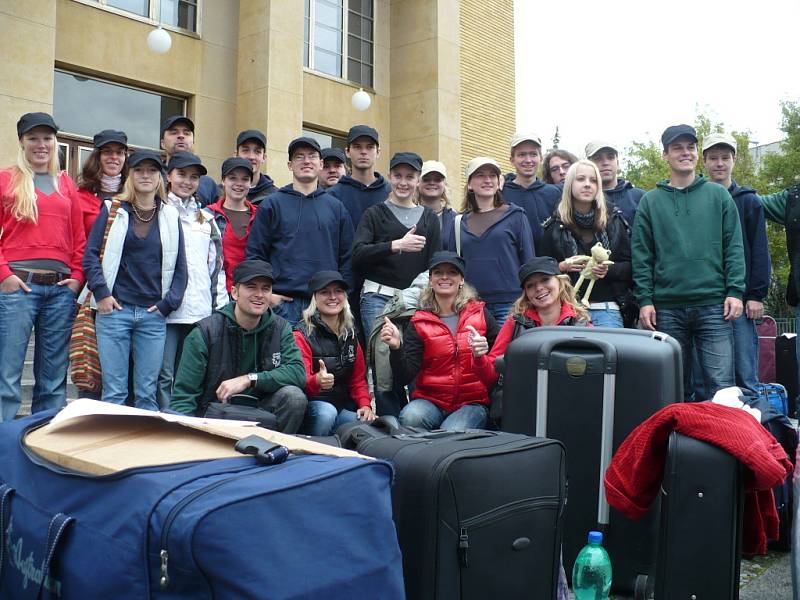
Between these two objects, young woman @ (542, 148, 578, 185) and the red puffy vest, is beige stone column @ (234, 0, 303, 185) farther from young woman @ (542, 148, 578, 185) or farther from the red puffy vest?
the red puffy vest

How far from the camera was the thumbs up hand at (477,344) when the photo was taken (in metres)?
4.54

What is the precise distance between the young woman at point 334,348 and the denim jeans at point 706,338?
195 centimetres

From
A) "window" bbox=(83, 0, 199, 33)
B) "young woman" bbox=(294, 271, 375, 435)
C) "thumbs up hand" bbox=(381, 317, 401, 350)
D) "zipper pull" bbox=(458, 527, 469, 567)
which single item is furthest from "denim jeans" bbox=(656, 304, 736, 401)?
"window" bbox=(83, 0, 199, 33)

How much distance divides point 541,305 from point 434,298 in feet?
2.53

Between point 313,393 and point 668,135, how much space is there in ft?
9.35

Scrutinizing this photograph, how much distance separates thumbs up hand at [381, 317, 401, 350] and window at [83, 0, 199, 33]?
9.19m

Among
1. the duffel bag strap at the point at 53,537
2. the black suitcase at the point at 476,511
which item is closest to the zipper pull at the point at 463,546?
the black suitcase at the point at 476,511

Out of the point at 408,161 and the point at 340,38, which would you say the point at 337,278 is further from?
the point at 340,38

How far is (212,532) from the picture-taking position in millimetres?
1839

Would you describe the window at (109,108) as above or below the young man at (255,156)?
above

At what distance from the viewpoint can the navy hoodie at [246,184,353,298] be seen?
550cm

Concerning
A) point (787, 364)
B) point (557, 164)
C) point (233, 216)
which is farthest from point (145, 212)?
point (787, 364)

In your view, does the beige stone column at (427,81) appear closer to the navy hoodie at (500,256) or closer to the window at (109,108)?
the window at (109,108)

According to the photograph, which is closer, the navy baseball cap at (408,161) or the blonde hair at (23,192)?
the blonde hair at (23,192)
